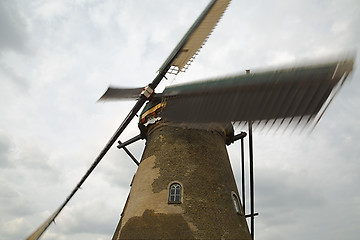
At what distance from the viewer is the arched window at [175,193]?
8.22 m

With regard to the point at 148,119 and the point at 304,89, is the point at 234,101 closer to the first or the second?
the point at 304,89

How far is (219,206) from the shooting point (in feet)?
26.7

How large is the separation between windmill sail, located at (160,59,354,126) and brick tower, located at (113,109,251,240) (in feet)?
3.49

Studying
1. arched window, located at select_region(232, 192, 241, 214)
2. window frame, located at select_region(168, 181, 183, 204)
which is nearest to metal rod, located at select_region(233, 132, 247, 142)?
arched window, located at select_region(232, 192, 241, 214)

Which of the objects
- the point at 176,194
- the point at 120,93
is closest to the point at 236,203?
the point at 176,194

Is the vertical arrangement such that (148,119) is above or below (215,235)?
above

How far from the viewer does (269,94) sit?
5.27 meters

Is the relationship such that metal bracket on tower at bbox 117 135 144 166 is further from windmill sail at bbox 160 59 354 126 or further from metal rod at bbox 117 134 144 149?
windmill sail at bbox 160 59 354 126

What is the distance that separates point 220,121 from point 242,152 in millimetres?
5460

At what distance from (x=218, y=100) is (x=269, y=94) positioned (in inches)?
59.4

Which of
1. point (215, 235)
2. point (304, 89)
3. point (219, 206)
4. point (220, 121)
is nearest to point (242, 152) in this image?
point (219, 206)

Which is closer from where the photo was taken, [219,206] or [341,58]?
[341,58]

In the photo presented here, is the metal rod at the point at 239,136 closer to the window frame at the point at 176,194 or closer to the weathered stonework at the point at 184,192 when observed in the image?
the weathered stonework at the point at 184,192

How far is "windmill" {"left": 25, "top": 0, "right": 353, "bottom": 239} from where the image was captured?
15.4 feet
